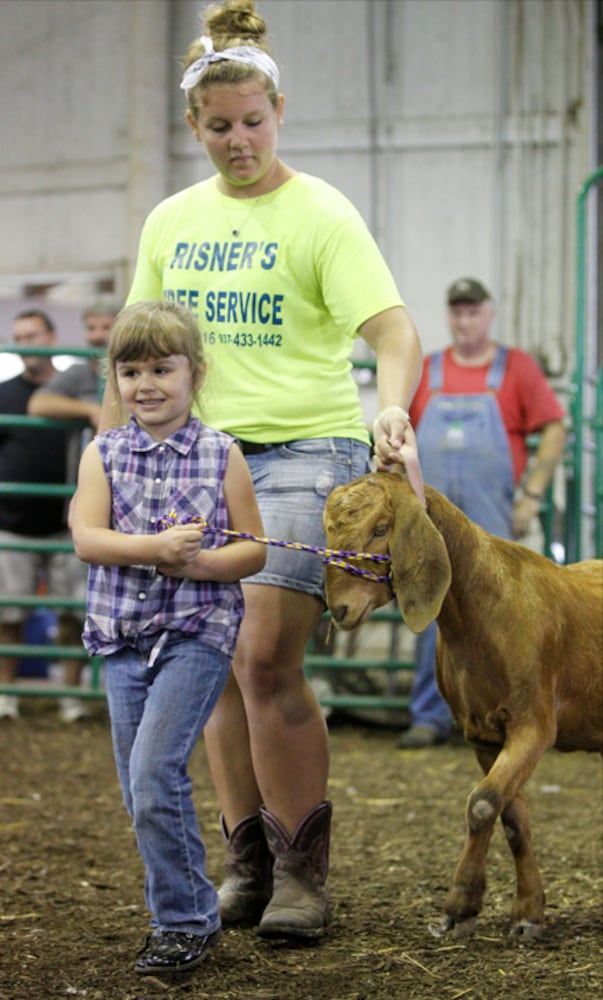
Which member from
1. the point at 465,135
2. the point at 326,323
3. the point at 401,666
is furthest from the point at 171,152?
the point at 326,323

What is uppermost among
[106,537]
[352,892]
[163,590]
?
[106,537]

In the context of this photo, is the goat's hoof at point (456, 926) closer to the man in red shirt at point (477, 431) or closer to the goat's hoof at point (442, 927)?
the goat's hoof at point (442, 927)

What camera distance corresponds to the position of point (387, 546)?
2.72 m

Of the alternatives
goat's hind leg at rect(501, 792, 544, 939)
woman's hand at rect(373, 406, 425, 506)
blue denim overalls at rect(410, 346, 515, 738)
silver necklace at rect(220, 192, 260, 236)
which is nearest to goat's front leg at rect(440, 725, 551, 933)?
goat's hind leg at rect(501, 792, 544, 939)

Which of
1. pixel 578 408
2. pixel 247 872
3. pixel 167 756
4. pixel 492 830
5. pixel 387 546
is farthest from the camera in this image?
pixel 578 408

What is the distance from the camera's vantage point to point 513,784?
2.90 metres

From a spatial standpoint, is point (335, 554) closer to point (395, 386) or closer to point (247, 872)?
point (395, 386)

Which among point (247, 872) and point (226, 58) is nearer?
point (226, 58)

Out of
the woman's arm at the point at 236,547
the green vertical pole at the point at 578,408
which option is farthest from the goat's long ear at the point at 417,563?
the green vertical pole at the point at 578,408

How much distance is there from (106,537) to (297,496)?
52 centimetres

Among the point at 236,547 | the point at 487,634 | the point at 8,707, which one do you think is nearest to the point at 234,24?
the point at 236,547

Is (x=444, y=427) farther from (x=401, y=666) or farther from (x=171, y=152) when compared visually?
(x=171, y=152)

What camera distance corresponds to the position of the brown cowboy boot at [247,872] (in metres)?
3.14

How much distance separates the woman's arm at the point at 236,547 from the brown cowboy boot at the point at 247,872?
760 mm
